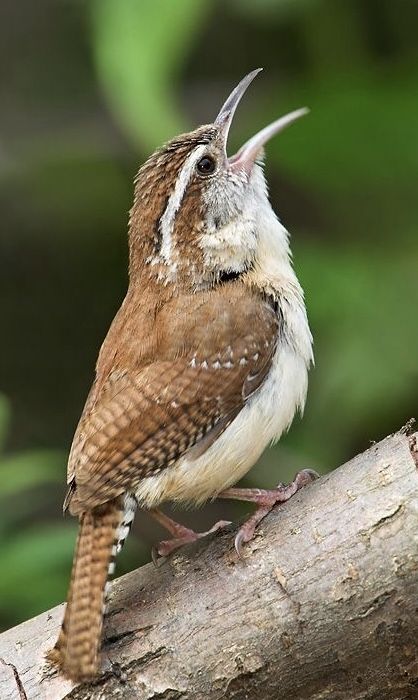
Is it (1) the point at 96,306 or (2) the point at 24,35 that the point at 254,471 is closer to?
(1) the point at 96,306

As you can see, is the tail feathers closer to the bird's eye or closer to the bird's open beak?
the bird's eye

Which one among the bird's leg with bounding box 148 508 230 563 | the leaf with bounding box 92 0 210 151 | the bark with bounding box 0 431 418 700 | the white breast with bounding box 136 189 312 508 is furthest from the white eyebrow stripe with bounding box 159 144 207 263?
the bark with bounding box 0 431 418 700

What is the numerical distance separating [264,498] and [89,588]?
1.51 feet

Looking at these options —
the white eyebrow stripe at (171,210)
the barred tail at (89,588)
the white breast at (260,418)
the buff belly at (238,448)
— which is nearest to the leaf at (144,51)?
the white eyebrow stripe at (171,210)

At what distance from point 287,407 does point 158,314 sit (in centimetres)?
43

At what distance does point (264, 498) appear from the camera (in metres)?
2.71

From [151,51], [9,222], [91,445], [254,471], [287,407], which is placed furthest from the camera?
[9,222]

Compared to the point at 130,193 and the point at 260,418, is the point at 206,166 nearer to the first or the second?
the point at 260,418

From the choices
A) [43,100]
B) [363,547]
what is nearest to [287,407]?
[363,547]

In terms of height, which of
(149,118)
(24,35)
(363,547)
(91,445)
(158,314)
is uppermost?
(24,35)

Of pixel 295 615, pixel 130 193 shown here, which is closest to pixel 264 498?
pixel 295 615

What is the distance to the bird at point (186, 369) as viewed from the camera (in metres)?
2.67

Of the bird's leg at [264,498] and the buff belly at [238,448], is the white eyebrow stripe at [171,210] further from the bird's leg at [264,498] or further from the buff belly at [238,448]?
the bird's leg at [264,498]

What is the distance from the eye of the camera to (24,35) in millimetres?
6102
